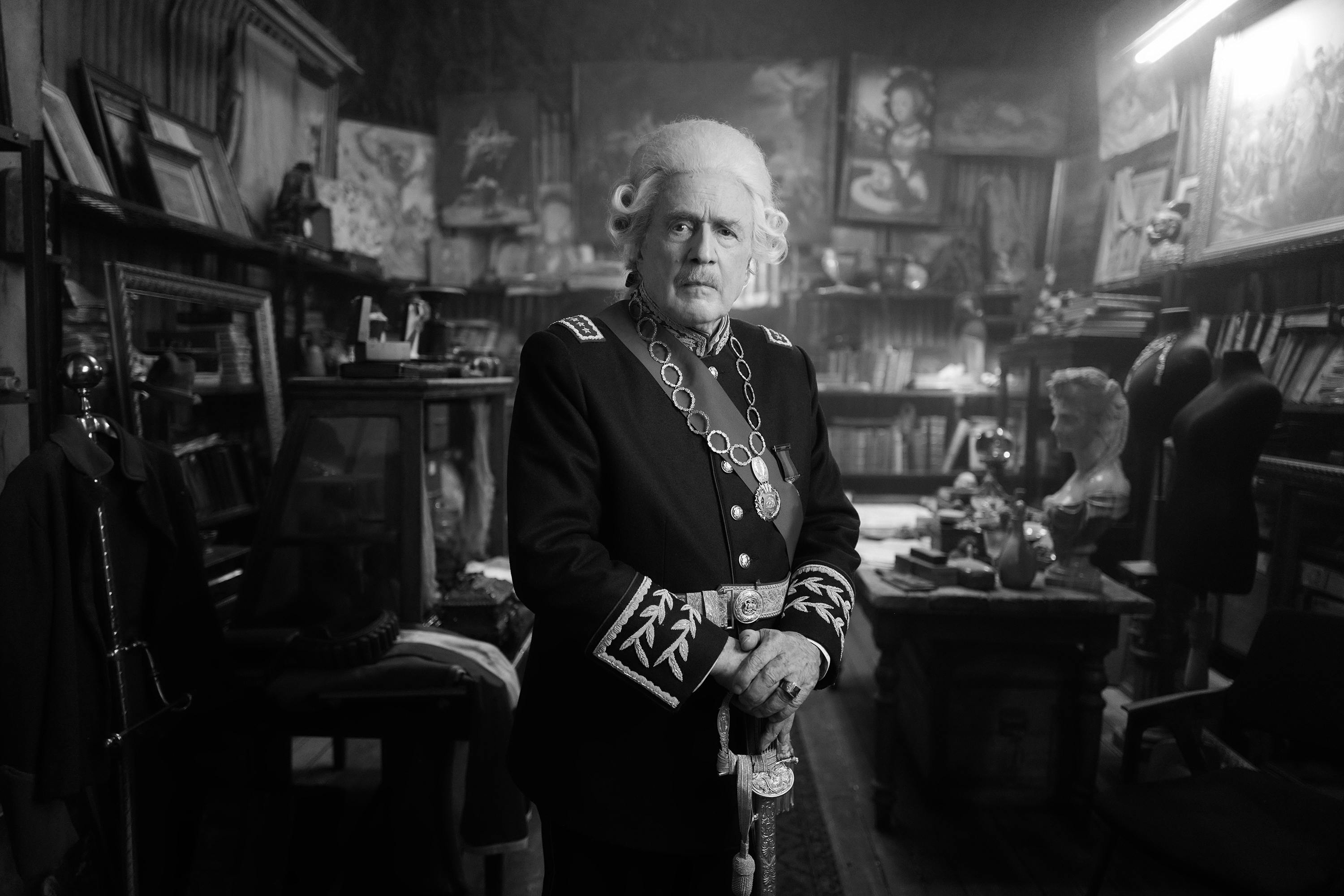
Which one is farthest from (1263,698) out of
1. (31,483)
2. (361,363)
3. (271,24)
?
(271,24)

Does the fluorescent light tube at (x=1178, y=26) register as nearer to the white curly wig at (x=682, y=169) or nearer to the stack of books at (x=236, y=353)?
the white curly wig at (x=682, y=169)

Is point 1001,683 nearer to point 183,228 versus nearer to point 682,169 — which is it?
point 682,169

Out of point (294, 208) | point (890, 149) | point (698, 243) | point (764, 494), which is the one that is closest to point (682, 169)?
point (698, 243)

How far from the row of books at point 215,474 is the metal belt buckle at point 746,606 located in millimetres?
2843

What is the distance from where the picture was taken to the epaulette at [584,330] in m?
1.29

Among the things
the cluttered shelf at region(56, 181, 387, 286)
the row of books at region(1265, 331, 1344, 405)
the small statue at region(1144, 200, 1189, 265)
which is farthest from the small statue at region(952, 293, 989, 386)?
the cluttered shelf at region(56, 181, 387, 286)

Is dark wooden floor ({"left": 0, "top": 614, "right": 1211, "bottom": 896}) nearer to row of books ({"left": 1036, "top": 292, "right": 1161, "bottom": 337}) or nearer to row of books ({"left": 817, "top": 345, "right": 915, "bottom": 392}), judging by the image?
row of books ({"left": 1036, "top": 292, "right": 1161, "bottom": 337})

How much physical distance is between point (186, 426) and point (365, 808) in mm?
1823

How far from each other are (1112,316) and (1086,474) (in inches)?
57.4

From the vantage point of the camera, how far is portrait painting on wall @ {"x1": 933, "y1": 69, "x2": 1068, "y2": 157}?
229 inches

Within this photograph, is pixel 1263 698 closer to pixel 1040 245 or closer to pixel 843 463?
pixel 843 463

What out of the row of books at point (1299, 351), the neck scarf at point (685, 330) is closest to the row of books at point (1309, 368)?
the row of books at point (1299, 351)

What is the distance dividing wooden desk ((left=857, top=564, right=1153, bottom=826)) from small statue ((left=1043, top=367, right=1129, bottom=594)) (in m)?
0.10

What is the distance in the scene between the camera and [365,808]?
263cm
